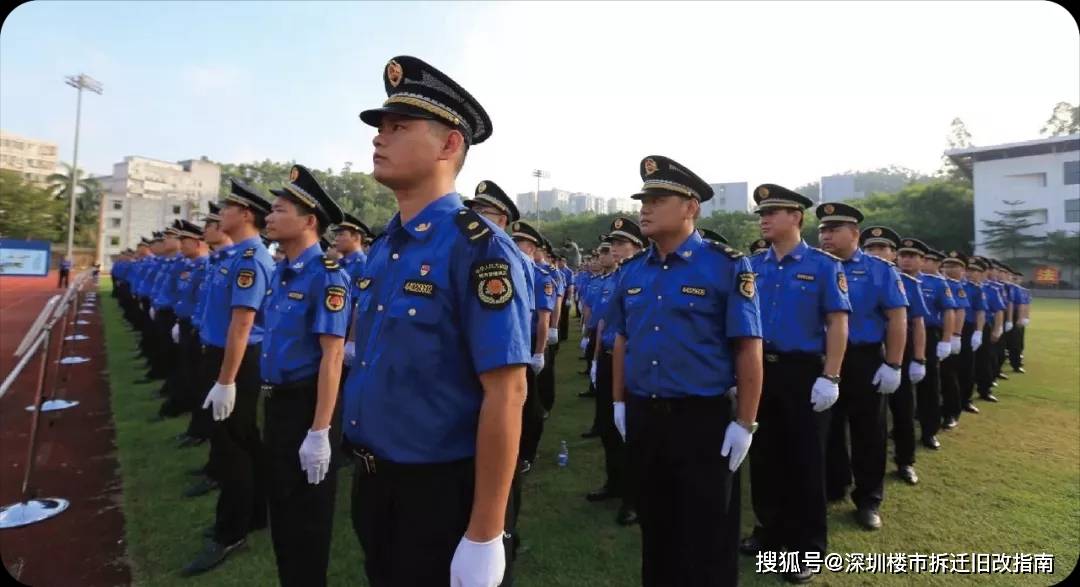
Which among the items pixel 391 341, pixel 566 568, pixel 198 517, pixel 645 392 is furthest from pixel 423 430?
pixel 198 517

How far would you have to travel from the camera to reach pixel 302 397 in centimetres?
311

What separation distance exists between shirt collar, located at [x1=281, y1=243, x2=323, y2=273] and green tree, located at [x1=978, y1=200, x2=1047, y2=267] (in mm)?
58598

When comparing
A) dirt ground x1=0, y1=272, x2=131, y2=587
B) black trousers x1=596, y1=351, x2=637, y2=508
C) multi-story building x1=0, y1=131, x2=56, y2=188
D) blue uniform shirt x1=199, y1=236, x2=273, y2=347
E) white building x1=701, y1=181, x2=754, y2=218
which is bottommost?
dirt ground x1=0, y1=272, x2=131, y2=587

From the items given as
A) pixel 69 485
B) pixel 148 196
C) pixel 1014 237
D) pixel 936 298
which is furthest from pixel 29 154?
pixel 1014 237

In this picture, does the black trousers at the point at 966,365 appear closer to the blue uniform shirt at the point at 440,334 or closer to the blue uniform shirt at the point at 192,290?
the blue uniform shirt at the point at 440,334

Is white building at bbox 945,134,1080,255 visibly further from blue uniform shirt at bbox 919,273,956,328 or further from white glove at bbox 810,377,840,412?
white glove at bbox 810,377,840,412

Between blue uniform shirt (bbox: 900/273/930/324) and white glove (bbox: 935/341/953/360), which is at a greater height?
blue uniform shirt (bbox: 900/273/930/324)

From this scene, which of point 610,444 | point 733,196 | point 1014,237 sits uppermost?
point 733,196

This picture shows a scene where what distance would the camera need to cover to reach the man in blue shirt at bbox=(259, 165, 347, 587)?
2.92m

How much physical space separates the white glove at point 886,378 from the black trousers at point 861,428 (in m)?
0.05

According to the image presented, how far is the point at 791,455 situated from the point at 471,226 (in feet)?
10.9

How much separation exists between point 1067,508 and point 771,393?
10.1ft

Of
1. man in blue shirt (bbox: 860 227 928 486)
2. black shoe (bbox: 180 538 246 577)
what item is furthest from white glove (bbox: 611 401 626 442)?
man in blue shirt (bbox: 860 227 928 486)

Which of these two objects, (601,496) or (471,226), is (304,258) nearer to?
(471,226)
